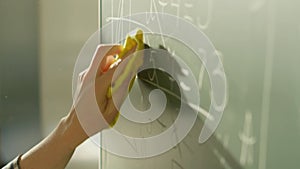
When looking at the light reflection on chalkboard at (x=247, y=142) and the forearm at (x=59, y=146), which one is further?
the forearm at (x=59, y=146)

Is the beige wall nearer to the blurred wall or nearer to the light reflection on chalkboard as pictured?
the blurred wall

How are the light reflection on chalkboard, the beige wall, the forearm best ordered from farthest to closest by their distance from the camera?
the beige wall → the forearm → the light reflection on chalkboard

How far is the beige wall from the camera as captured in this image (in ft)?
3.09

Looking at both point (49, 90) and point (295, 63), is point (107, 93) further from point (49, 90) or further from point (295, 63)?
point (49, 90)

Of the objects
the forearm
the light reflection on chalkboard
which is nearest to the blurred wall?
the forearm

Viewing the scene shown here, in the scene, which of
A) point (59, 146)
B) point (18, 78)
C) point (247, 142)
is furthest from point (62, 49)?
point (247, 142)

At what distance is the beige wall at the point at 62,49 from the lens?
94cm

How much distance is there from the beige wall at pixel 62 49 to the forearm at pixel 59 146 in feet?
1.50

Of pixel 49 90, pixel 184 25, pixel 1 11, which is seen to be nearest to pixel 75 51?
pixel 49 90

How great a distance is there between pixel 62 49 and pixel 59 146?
0.57 metres

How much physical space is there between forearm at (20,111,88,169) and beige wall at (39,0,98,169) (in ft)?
1.50

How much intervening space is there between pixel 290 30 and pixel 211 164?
137 millimetres

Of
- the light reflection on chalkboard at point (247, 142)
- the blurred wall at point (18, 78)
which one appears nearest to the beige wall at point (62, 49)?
the blurred wall at point (18, 78)

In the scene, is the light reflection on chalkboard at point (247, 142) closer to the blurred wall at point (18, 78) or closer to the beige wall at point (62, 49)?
the beige wall at point (62, 49)
